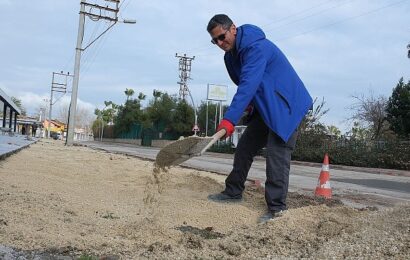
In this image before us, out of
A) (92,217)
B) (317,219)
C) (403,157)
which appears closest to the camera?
(317,219)

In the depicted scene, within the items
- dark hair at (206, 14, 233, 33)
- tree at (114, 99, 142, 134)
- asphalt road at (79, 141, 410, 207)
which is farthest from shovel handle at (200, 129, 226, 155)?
tree at (114, 99, 142, 134)

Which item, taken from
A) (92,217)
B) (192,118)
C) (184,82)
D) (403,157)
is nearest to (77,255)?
(92,217)

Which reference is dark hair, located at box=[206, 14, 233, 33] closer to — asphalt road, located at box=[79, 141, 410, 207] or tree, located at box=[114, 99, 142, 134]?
asphalt road, located at box=[79, 141, 410, 207]

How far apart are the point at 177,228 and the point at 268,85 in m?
1.59

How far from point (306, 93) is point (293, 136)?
0.46 m

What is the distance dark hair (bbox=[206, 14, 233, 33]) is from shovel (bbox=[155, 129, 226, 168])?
1.06 meters

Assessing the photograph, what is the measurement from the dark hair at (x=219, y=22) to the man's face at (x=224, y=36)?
27 mm

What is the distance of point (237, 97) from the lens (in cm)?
440

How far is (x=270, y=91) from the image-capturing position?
4.60m

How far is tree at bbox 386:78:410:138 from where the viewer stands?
2917 centimetres

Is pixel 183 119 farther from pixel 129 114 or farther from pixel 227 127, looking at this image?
pixel 227 127

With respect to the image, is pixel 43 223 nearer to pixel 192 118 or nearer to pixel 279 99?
pixel 279 99

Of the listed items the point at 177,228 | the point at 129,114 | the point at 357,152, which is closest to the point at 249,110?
the point at 177,228

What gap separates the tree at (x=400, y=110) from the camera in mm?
29172
